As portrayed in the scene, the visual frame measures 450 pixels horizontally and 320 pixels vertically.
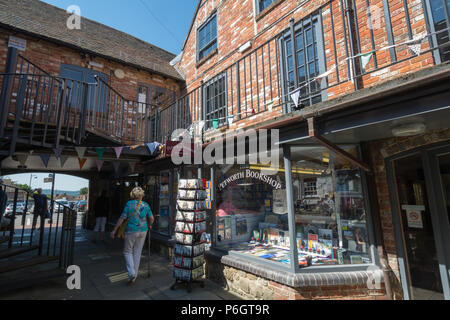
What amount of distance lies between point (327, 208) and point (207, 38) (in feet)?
24.8

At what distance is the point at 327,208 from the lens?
13.7 ft

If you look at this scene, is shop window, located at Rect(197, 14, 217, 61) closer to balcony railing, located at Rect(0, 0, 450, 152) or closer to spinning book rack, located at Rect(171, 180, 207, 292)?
balcony railing, located at Rect(0, 0, 450, 152)

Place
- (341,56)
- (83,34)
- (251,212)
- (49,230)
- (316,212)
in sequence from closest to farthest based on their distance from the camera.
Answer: (316,212)
(341,56)
(49,230)
(251,212)
(83,34)

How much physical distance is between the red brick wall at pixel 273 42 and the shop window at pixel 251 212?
137cm

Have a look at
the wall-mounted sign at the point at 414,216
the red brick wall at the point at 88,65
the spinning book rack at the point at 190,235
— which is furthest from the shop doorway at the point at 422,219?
the red brick wall at the point at 88,65

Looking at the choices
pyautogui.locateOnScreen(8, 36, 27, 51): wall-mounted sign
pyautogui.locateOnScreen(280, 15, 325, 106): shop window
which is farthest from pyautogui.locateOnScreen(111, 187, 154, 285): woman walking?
pyautogui.locateOnScreen(8, 36, 27, 51): wall-mounted sign

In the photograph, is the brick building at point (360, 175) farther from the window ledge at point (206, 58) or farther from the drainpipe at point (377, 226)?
the window ledge at point (206, 58)

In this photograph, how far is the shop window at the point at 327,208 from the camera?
3.94 meters

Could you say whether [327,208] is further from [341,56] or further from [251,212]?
[341,56]

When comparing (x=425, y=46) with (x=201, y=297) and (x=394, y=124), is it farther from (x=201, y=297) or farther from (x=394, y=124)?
(x=201, y=297)

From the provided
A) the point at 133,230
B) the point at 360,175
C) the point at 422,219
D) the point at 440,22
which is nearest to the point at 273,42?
the point at 440,22

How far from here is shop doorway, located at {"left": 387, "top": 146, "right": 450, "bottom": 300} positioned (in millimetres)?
3279

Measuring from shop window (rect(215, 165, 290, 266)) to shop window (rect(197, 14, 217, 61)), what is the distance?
17.5 ft

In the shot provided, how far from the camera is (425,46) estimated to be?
11.8 feet
